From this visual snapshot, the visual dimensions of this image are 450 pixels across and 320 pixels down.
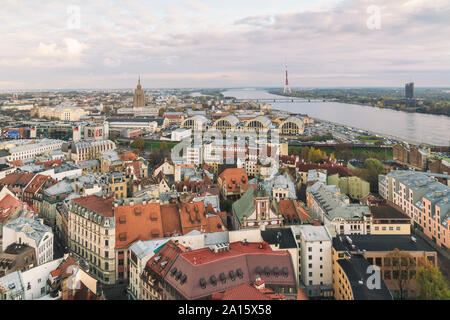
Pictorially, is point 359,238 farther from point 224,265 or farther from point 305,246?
point 224,265

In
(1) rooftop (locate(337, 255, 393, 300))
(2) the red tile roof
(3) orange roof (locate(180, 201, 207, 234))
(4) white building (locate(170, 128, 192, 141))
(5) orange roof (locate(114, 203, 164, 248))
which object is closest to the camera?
(2) the red tile roof

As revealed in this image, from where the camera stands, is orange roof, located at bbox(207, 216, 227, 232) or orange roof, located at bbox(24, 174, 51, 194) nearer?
orange roof, located at bbox(207, 216, 227, 232)

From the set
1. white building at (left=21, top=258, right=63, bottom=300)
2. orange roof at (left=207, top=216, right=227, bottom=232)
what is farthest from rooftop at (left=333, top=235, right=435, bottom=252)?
white building at (left=21, top=258, right=63, bottom=300)

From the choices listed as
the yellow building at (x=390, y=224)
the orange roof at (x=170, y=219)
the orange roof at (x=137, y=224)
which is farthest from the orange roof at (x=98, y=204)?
the yellow building at (x=390, y=224)

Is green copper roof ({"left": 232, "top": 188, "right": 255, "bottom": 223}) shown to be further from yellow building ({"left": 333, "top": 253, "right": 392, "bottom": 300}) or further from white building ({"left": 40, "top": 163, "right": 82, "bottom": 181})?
white building ({"left": 40, "top": 163, "right": 82, "bottom": 181})

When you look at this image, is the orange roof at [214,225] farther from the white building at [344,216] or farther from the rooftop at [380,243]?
the white building at [344,216]

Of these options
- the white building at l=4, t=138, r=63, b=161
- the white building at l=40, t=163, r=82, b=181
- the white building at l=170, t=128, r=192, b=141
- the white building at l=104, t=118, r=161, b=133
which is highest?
the white building at l=104, t=118, r=161, b=133
